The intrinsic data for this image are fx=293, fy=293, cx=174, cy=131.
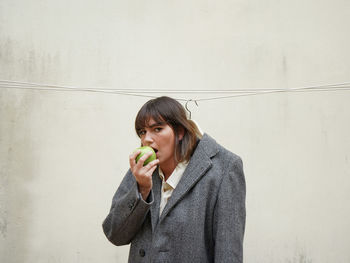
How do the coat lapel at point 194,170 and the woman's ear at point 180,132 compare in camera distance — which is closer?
the coat lapel at point 194,170

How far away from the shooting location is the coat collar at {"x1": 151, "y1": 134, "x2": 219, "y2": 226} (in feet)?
3.42

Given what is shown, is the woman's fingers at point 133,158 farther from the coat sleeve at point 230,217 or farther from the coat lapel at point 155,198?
the coat sleeve at point 230,217

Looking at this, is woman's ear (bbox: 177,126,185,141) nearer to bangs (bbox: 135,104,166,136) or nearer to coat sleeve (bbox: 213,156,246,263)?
bangs (bbox: 135,104,166,136)

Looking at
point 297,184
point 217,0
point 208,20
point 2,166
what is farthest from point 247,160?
point 2,166

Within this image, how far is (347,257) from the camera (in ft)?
7.60

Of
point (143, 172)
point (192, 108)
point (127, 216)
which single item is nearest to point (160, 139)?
point (143, 172)

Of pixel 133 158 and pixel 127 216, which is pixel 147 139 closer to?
pixel 133 158

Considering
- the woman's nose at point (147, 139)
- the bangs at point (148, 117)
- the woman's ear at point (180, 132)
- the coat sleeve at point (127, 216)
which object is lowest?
the coat sleeve at point (127, 216)

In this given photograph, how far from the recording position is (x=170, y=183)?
112cm

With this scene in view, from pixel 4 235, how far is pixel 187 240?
1877mm

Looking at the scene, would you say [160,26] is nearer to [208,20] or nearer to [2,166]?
[208,20]

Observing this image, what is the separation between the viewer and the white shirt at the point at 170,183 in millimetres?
1118

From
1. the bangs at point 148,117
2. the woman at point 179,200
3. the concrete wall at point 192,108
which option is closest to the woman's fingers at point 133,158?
the woman at point 179,200

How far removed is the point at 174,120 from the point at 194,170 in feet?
0.72
